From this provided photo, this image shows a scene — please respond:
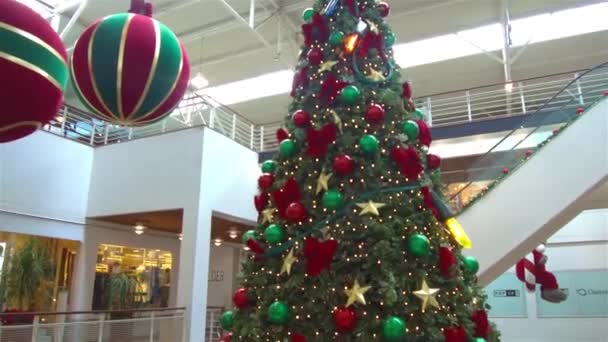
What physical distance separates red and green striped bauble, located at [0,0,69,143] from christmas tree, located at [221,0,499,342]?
5.10ft

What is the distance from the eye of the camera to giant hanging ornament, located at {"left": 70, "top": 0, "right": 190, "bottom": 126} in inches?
102

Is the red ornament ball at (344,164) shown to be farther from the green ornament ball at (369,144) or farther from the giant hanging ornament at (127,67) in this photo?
the giant hanging ornament at (127,67)

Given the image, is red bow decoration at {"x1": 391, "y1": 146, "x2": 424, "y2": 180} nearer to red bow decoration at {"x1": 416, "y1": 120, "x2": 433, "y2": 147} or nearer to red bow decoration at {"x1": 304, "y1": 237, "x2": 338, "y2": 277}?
Result: red bow decoration at {"x1": 416, "y1": 120, "x2": 433, "y2": 147}

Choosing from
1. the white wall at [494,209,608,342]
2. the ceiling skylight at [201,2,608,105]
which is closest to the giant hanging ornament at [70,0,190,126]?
the ceiling skylight at [201,2,608,105]

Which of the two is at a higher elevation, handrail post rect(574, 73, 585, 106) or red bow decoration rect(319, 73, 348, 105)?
handrail post rect(574, 73, 585, 106)

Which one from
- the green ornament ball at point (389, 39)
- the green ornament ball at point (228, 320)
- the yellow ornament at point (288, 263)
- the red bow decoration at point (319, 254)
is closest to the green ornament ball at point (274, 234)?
the yellow ornament at point (288, 263)

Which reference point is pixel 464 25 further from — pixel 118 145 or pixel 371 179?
pixel 371 179

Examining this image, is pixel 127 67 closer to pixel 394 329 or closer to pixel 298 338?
pixel 298 338

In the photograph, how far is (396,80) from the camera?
11.5 feet

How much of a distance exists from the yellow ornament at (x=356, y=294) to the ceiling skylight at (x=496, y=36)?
1059 cm

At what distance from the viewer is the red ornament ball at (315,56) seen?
354 centimetres

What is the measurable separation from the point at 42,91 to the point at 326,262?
1.76 m

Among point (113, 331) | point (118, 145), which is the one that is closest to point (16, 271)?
point (118, 145)

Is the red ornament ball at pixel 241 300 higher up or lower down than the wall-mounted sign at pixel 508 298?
higher up
